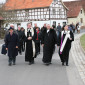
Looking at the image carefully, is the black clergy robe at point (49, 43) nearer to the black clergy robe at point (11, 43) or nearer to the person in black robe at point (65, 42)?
the person in black robe at point (65, 42)

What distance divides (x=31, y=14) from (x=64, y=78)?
4998cm

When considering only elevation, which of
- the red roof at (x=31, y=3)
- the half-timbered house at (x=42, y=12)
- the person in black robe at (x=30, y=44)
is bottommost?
the person in black robe at (x=30, y=44)

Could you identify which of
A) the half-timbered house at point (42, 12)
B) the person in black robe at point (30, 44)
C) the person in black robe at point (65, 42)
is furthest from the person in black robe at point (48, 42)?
the half-timbered house at point (42, 12)

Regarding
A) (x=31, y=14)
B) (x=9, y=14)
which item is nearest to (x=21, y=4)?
(x=31, y=14)

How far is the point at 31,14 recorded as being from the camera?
57094 millimetres

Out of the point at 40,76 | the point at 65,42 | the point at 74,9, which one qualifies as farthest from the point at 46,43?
the point at 74,9

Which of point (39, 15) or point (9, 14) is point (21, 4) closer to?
point (39, 15)

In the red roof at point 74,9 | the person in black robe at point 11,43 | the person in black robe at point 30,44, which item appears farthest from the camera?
the red roof at point 74,9

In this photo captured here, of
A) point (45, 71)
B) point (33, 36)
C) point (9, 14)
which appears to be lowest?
point (45, 71)

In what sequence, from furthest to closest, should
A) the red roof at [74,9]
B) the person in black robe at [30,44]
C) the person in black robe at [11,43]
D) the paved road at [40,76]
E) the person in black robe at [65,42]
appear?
1. the red roof at [74,9]
2. the person in black robe at [30,44]
3. the person in black robe at [11,43]
4. the person in black robe at [65,42]
5. the paved road at [40,76]

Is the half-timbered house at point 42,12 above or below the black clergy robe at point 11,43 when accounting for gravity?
above

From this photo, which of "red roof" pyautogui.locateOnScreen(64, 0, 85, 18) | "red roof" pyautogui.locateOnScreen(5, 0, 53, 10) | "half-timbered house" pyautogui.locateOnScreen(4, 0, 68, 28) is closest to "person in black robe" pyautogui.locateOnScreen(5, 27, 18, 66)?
"half-timbered house" pyautogui.locateOnScreen(4, 0, 68, 28)

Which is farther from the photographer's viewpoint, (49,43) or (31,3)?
(31,3)

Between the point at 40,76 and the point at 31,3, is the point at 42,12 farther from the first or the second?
the point at 40,76
